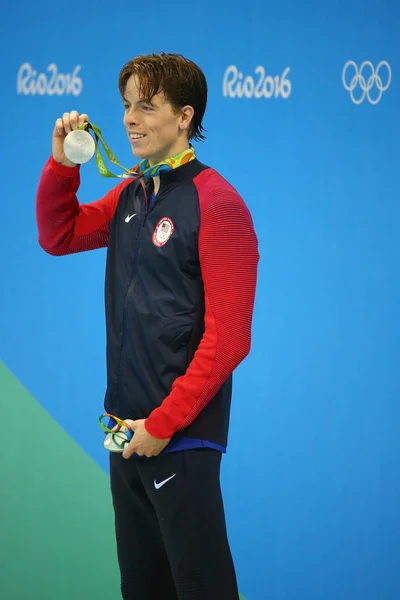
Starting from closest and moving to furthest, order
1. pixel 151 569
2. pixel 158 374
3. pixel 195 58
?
pixel 158 374
pixel 151 569
pixel 195 58

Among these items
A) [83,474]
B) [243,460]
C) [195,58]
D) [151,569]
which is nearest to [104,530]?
[83,474]

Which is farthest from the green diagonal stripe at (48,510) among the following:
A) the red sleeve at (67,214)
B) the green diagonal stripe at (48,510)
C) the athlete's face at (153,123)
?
the athlete's face at (153,123)

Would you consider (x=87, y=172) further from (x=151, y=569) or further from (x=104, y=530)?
(x=151, y=569)

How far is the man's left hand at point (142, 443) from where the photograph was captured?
166 centimetres

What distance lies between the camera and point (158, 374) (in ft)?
5.54

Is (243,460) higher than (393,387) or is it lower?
lower

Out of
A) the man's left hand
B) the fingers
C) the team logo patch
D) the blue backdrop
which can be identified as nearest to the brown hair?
the fingers

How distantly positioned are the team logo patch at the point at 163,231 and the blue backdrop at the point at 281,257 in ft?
3.55

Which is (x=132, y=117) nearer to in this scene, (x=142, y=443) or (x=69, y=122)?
(x=69, y=122)

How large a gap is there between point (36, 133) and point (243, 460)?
1.14m

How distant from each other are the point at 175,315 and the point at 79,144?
358 mm

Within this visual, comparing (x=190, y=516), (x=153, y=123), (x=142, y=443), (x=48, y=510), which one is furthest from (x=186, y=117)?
(x=48, y=510)

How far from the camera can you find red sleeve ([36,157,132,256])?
5.85ft

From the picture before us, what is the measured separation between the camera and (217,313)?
1.62 m
